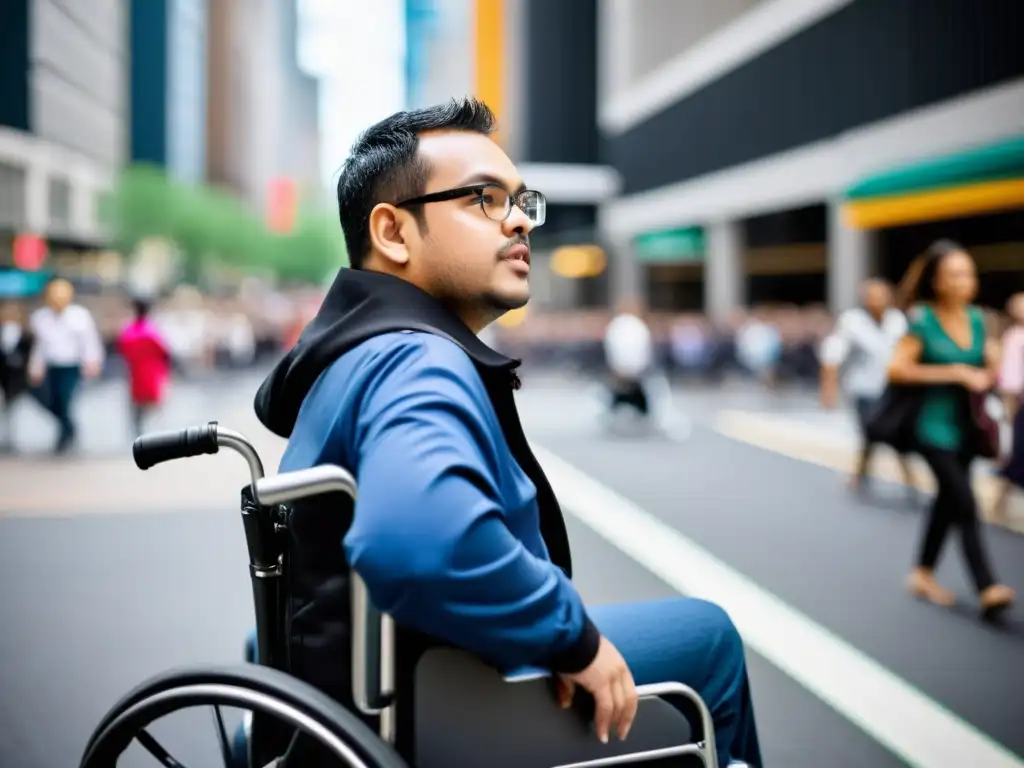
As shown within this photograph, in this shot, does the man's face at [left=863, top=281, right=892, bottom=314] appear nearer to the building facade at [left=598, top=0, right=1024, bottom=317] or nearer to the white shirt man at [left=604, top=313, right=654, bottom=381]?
the white shirt man at [left=604, top=313, right=654, bottom=381]

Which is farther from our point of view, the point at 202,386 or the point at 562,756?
the point at 202,386

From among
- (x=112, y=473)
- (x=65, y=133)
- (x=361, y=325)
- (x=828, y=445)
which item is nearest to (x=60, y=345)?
(x=112, y=473)

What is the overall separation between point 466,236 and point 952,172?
67.1 ft

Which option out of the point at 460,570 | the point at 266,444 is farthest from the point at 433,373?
the point at 266,444

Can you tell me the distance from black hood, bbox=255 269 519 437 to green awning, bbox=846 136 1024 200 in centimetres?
1861

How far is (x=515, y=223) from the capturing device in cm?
215

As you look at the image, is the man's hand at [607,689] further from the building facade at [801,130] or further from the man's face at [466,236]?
the building facade at [801,130]

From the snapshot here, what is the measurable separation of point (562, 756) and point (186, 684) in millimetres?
629

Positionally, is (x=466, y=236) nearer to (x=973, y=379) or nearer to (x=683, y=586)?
(x=973, y=379)

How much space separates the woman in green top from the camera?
5.75m

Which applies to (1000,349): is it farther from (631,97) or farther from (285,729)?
(631,97)

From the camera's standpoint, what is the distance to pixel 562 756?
6.51 feet

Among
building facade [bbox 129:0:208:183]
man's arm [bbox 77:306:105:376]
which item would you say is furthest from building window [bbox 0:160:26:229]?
building facade [bbox 129:0:208:183]

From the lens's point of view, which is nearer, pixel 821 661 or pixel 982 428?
pixel 821 661
